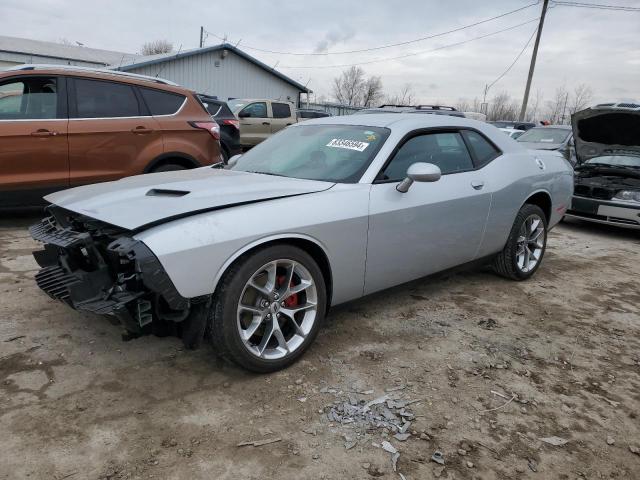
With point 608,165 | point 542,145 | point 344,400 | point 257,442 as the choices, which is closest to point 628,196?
point 608,165

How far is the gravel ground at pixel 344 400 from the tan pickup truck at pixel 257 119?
11427 millimetres

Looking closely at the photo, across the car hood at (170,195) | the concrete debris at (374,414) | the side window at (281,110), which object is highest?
the side window at (281,110)

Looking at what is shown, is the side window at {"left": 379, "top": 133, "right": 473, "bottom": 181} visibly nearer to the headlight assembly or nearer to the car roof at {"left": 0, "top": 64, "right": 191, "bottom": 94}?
the car roof at {"left": 0, "top": 64, "right": 191, "bottom": 94}

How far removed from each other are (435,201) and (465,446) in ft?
5.77

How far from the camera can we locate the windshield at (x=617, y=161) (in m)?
7.81

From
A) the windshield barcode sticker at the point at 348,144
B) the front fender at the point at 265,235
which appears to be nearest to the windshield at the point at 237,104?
the windshield barcode sticker at the point at 348,144

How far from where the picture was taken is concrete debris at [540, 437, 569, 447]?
2.41 metres

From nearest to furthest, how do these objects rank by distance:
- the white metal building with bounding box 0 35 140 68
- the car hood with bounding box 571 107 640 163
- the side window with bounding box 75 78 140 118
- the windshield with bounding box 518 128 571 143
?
1. the side window with bounding box 75 78 140 118
2. the car hood with bounding box 571 107 640 163
3. the windshield with bounding box 518 128 571 143
4. the white metal building with bounding box 0 35 140 68

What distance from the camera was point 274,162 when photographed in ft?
12.2

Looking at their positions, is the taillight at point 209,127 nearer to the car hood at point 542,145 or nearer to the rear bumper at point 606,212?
the rear bumper at point 606,212

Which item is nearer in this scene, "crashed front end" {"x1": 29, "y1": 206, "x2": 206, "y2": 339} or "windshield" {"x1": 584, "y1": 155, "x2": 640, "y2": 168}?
"crashed front end" {"x1": 29, "y1": 206, "x2": 206, "y2": 339}

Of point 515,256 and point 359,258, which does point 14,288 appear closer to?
point 359,258

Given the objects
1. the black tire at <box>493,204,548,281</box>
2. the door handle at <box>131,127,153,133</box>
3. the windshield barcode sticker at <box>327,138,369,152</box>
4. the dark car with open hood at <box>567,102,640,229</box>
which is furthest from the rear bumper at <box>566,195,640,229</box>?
the door handle at <box>131,127,153,133</box>

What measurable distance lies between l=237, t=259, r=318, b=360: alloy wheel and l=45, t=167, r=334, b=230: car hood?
1.47ft
